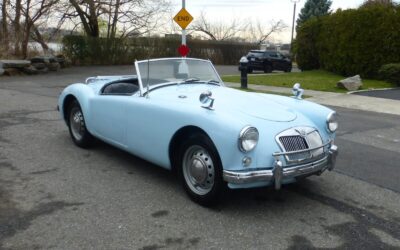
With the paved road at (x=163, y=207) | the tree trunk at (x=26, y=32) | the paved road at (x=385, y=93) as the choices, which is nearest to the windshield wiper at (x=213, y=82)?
the paved road at (x=163, y=207)

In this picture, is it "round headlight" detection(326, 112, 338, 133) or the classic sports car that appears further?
"round headlight" detection(326, 112, 338, 133)

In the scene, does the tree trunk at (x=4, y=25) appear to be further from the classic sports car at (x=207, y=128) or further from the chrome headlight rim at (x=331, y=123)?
the chrome headlight rim at (x=331, y=123)

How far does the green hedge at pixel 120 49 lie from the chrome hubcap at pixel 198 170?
22467 millimetres

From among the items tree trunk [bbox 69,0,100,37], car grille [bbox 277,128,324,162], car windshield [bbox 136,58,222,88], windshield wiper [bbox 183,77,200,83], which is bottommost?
car grille [bbox 277,128,324,162]

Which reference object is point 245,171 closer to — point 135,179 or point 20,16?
point 135,179

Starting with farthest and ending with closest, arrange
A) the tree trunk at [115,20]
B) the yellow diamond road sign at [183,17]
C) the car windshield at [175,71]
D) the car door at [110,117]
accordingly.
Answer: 1. the tree trunk at [115,20]
2. the yellow diamond road sign at [183,17]
3. the car windshield at [175,71]
4. the car door at [110,117]

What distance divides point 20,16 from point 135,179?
19.6m

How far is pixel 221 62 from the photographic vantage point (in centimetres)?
3744

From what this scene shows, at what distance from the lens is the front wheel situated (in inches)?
153

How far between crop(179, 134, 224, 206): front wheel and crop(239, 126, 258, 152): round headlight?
0.27 meters

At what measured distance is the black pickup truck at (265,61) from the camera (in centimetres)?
2727

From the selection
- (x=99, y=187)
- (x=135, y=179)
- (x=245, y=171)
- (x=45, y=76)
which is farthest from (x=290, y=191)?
(x=45, y=76)

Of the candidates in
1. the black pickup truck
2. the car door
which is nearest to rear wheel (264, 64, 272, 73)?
the black pickup truck

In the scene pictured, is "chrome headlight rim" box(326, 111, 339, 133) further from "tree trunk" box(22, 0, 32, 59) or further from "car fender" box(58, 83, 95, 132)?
"tree trunk" box(22, 0, 32, 59)
